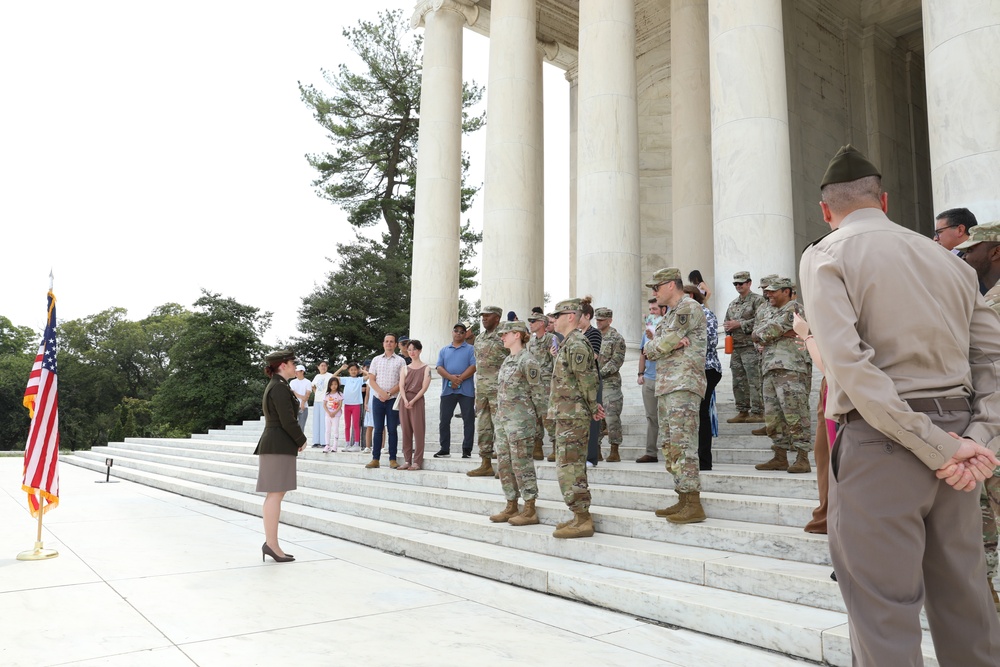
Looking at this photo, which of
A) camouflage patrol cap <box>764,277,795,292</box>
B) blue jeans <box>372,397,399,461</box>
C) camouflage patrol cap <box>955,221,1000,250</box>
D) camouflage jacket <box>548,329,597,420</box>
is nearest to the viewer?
camouflage patrol cap <box>955,221,1000,250</box>

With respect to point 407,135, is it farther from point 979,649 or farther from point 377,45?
point 979,649

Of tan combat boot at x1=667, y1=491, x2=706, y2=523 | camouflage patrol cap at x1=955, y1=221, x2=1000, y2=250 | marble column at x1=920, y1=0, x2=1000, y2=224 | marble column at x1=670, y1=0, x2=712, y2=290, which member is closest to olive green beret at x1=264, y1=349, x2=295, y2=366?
tan combat boot at x1=667, y1=491, x2=706, y2=523

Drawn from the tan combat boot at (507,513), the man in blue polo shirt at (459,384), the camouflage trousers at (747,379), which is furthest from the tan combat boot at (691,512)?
the man in blue polo shirt at (459,384)

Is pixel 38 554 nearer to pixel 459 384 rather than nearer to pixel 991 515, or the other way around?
pixel 459 384

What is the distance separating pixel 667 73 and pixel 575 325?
67.2 feet

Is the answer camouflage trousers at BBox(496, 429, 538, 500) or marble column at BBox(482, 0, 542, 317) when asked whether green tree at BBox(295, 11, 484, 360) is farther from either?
camouflage trousers at BBox(496, 429, 538, 500)

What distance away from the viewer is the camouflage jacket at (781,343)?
852 centimetres

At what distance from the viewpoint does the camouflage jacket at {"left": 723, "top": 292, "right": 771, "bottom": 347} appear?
1126 cm

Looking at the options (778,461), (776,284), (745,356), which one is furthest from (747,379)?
(778,461)

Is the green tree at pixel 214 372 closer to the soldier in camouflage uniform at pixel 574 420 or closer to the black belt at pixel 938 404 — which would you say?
the soldier in camouflage uniform at pixel 574 420

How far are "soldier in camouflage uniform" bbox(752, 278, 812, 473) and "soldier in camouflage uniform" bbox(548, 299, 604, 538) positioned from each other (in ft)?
7.77

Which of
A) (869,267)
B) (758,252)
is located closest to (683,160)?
(758,252)

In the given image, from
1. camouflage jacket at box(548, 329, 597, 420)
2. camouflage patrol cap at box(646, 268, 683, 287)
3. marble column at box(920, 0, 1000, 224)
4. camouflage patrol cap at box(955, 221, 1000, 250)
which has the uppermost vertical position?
marble column at box(920, 0, 1000, 224)

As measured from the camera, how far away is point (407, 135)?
4541cm
